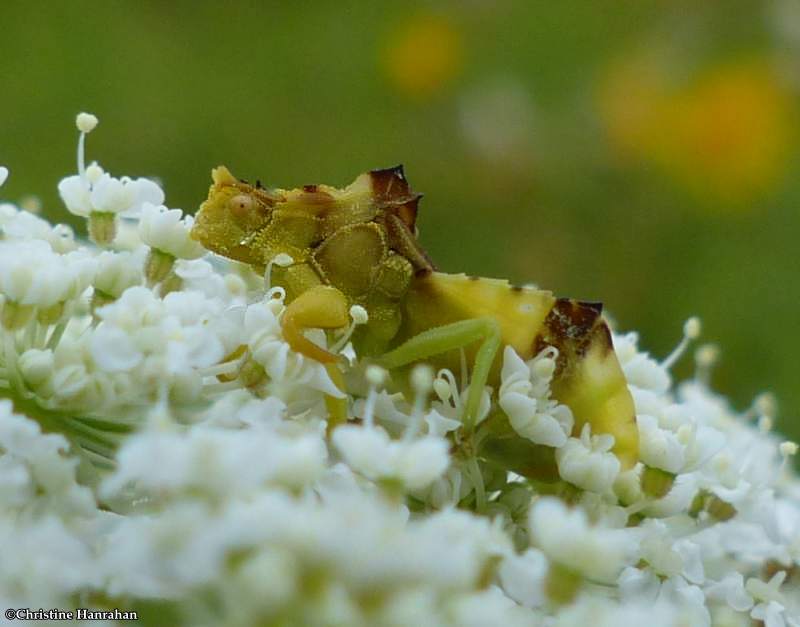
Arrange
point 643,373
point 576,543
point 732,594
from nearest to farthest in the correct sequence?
point 576,543 < point 732,594 < point 643,373

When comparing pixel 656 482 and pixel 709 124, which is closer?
pixel 656 482

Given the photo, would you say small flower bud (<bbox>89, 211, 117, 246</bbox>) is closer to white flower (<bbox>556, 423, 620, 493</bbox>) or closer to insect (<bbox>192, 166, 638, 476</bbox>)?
insect (<bbox>192, 166, 638, 476</bbox>)

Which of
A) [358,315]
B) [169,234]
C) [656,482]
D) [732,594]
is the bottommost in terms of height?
[732,594]

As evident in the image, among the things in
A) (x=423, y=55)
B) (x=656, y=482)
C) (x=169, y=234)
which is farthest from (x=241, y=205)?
(x=423, y=55)

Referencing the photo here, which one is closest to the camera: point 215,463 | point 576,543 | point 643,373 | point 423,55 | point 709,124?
point 215,463

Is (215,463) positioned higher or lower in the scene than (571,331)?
lower

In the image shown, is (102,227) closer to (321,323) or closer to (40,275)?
(40,275)

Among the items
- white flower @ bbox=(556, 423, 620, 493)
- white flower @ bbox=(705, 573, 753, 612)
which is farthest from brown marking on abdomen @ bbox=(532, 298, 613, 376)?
white flower @ bbox=(705, 573, 753, 612)
